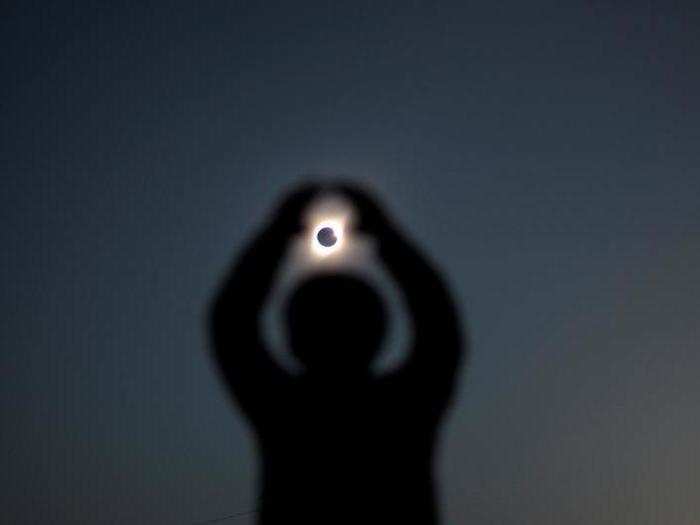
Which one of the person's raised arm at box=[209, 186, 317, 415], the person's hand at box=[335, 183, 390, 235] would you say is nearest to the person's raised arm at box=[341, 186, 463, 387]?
the person's hand at box=[335, 183, 390, 235]

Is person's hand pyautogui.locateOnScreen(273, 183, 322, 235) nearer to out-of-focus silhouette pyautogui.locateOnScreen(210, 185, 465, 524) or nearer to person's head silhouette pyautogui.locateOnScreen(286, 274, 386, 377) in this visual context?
out-of-focus silhouette pyautogui.locateOnScreen(210, 185, 465, 524)

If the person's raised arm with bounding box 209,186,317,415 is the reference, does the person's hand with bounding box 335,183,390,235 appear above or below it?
above

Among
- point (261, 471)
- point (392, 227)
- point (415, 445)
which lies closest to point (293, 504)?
point (261, 471)

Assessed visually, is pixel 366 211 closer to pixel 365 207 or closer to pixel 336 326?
pixel 365 207

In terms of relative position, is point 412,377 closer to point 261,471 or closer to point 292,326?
point 292,326

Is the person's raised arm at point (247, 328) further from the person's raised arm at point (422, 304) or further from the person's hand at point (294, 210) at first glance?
the person's raised arm at point (422, 304)

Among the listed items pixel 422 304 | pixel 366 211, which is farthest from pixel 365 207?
pixel 422 304

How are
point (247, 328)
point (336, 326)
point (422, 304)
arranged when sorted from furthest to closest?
point (336, 326), point (422, 304), point (247, 328)
